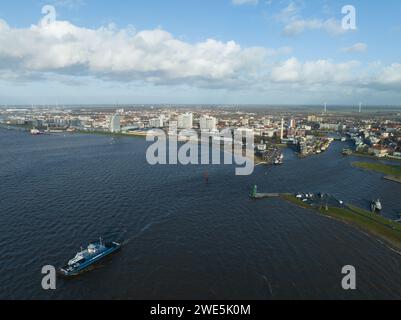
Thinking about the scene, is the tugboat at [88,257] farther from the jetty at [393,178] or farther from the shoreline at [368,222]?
the jetty at [393,178]

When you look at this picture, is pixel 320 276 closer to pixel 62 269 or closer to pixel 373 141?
pixel 62 269

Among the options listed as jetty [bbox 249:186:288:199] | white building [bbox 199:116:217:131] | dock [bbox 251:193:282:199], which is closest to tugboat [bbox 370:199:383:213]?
jetty [bbox 249:186:288:199]

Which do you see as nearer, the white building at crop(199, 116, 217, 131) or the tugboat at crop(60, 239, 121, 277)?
the tugboat at crop(60, 239, 121, 277)

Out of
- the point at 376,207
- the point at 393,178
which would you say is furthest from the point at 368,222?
the point at 393,178

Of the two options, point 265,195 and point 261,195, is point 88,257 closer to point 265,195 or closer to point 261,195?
point 261,195

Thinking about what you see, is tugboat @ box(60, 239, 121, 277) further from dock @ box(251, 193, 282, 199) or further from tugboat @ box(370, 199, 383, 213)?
tugboat @ box(370, 199, 383, 213)

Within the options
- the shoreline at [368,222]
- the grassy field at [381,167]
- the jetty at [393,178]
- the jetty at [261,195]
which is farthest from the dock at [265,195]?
the grassy field at [381,167]
